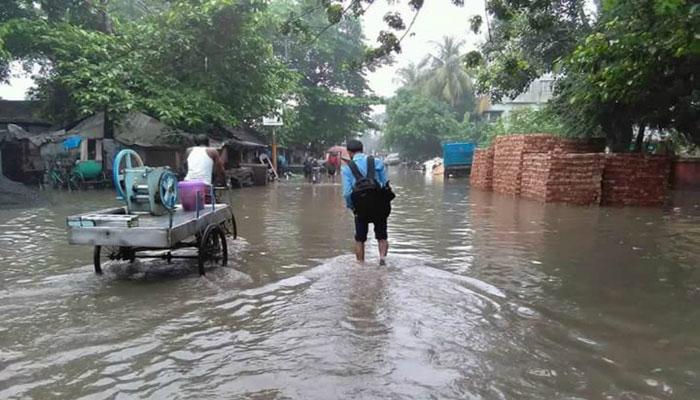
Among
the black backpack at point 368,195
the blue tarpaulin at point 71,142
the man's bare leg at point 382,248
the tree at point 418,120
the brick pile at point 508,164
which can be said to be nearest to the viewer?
the black backpack at point 368,195

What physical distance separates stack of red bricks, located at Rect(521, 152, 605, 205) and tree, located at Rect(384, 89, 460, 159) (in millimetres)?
36793

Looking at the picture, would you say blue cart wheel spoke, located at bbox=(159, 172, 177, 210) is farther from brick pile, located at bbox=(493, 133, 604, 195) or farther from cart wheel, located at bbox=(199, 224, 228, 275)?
brick pile, located at bbox=(493, 133, 604, 195)

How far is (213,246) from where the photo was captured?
25.3ft

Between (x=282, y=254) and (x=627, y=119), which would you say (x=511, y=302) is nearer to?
(x=282, y=254)

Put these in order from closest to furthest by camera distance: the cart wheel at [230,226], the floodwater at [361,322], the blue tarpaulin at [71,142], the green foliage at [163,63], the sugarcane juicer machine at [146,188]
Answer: the floodwater at [361,322], the sugarcane juicer machine at [146,188], the cart wheel at [230,226], the green foliage at [163,63], the blue tarpaulin at [71,142]

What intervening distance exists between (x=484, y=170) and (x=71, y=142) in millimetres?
16449

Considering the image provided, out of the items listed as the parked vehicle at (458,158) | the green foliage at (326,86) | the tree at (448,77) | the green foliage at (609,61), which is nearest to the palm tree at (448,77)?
the tree at (448,77)

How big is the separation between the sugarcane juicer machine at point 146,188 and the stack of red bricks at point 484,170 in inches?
714

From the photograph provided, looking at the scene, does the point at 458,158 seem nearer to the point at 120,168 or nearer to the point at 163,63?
the point at 163,63

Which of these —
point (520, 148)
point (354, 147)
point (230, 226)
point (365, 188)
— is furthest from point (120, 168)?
point (520, 148)

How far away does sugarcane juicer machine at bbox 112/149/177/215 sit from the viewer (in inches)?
262

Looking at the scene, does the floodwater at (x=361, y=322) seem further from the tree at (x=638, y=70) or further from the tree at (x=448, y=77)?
the tree at (x=448, y=77)

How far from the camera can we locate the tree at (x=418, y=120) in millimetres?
53000

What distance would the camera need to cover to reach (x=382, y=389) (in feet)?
12.2
